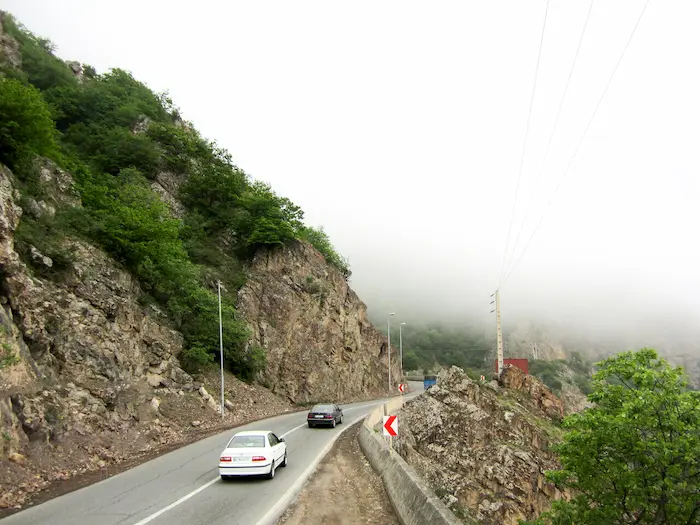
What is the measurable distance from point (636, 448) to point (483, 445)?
60.4 feet

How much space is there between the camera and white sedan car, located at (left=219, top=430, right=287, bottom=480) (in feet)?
39.5

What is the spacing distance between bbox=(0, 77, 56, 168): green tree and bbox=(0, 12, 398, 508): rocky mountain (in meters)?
0.08

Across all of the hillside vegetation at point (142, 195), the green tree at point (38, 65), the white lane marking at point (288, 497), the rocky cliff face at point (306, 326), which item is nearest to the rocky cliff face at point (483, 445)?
the white lane marking at point (288, 497)

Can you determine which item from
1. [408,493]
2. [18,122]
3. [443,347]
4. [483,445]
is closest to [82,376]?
[18,122]

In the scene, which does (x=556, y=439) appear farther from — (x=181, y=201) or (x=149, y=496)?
(x=181, y=201)

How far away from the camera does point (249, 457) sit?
39.7 ft

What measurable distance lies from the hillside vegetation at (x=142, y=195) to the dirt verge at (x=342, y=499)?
616 inches

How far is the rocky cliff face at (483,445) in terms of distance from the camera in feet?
76.5

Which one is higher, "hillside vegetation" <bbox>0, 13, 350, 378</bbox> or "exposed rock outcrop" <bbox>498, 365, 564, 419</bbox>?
"hillside vegetation" <bbox>0, 13, 350, 378</bbox>

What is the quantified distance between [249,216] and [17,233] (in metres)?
29.5

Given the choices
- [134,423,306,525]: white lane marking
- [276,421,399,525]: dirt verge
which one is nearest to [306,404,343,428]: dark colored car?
[276,421,399,525]: dirt verge

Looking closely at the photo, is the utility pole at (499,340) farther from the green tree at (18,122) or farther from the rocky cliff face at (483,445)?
the green tree at (18,122)

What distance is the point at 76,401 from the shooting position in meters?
15.9

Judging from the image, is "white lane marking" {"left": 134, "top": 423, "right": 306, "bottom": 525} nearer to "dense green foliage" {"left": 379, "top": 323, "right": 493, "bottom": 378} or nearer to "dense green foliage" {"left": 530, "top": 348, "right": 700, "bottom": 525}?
"dense green foliage" {"left": 530, "top": 348, "right": 700, "bottom": 525}
